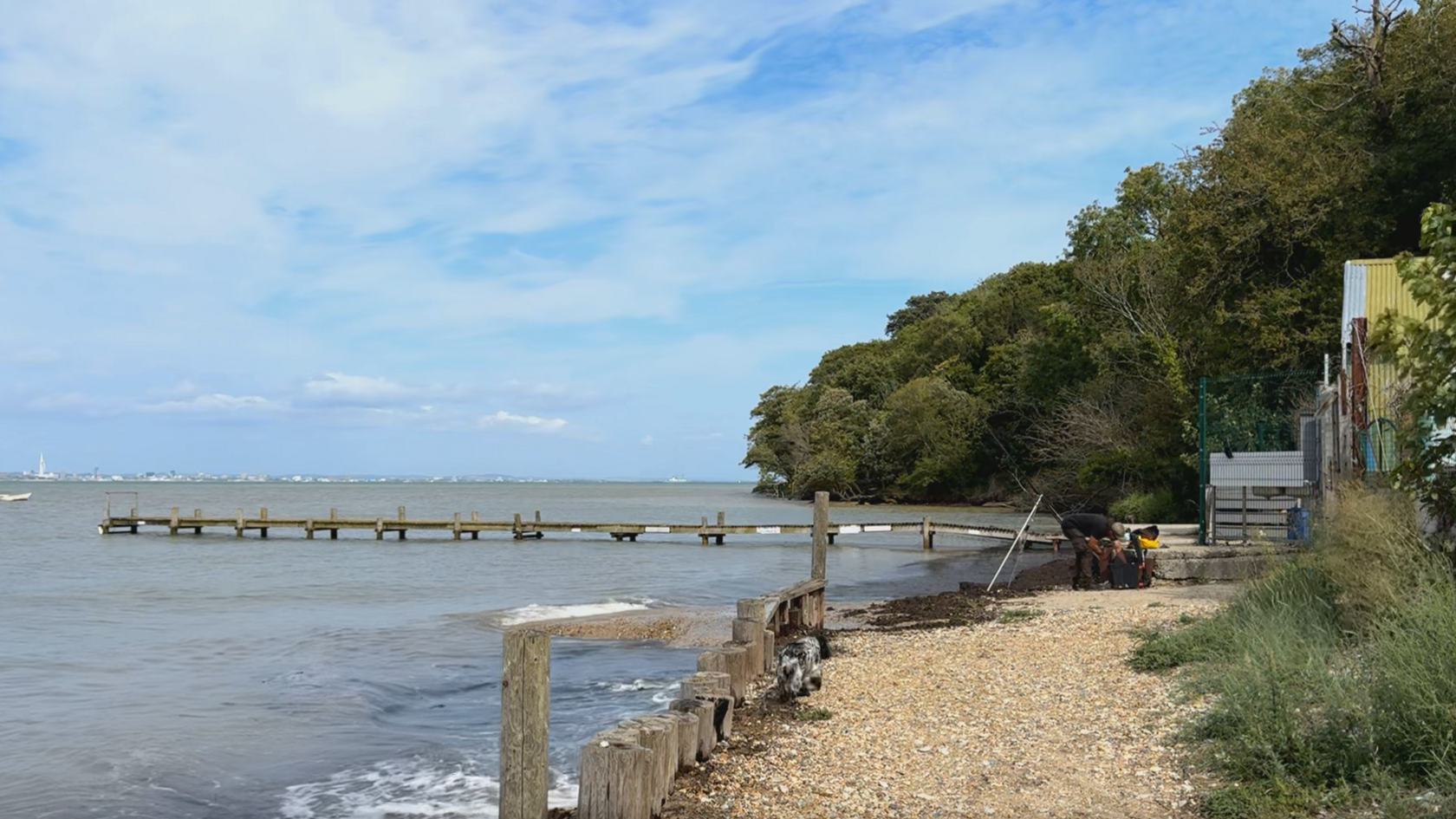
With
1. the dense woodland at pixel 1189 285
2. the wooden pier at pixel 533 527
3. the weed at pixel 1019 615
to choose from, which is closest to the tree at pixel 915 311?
the dense woodland at pixel 1189 285

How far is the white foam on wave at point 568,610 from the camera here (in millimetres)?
21188

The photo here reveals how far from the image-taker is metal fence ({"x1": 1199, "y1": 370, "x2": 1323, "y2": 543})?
1909cm

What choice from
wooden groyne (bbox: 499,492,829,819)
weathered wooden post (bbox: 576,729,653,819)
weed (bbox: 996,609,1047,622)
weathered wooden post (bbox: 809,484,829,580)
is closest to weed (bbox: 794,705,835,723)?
wooden groyne (bbox: 499,492,829,819)

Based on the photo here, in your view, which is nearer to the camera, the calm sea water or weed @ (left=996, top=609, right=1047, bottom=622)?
the calm sea water

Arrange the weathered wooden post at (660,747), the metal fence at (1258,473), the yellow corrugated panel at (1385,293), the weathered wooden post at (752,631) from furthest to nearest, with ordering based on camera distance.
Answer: the metal fence at (1258,473), the yellow corrugated panel at (1385,293), the weathered wooden post at (752,631), the weathered wooden post at (660,747)

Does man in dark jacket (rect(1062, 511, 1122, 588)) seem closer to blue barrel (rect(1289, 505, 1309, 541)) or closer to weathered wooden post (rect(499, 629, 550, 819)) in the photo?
blue barrel (rect(1289, 505, 1309, 541))

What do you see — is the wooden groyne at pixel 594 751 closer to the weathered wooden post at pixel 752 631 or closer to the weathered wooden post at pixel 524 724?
the weathered wooden post at pixel 524 724

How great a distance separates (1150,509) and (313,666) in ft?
94.1

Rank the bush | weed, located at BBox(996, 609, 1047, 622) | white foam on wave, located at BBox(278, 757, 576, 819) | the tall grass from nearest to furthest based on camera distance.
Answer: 1. the tall grass
2. white foam on wave, located at BBox(278, 757, 576, 819)
3. weed, located at BBox(996, 609, 1047, 622)
4. the bush

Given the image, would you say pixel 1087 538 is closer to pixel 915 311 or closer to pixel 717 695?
pixel 717 695

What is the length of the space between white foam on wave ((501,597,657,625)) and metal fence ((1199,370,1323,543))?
1112 cm

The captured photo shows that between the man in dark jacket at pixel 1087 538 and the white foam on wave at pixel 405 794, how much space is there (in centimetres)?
1194

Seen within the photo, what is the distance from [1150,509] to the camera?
37.4m

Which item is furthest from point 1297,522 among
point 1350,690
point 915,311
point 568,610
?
point 915,311
